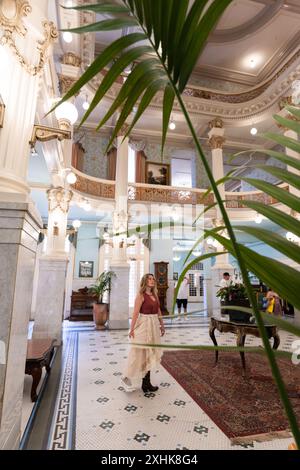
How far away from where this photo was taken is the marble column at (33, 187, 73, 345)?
626 cm

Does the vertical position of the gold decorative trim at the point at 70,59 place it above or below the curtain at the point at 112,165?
above

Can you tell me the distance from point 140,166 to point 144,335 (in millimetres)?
11006

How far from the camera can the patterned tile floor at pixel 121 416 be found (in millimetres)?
2625

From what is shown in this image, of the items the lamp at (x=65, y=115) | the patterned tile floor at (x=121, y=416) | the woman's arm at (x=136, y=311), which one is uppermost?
the lamp at (x=65, y=115)

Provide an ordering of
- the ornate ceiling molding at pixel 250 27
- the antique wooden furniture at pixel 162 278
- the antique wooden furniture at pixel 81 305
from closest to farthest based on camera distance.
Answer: the ornate ceiling molding at pixel 250 27, the antique wooden furniture at pixel 81 305, the antique wooden furniture at pixel 162 278

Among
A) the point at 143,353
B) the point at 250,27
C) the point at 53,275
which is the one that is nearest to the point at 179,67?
the point at 143,353

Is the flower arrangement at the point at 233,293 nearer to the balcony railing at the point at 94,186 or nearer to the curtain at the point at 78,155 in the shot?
the balcony railing at the point at 94,186

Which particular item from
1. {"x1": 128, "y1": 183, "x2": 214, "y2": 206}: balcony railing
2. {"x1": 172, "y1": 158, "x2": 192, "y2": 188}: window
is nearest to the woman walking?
{"x1": 128, "y1": 183, "x2": 214, "y2": 206}: balcony railing

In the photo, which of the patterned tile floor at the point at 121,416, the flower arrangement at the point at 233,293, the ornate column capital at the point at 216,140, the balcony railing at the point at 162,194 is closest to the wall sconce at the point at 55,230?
the patterned tile floor at the point at 121,416

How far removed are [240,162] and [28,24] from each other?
15.3 m

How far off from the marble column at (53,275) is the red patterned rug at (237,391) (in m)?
2.69

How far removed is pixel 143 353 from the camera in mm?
3920

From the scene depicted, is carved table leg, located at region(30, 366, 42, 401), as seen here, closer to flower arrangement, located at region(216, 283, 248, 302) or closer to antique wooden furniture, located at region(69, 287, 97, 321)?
flower arrangement, located at region(216, 283, 248, 302)

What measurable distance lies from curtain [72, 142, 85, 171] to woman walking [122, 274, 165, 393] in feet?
29.9
